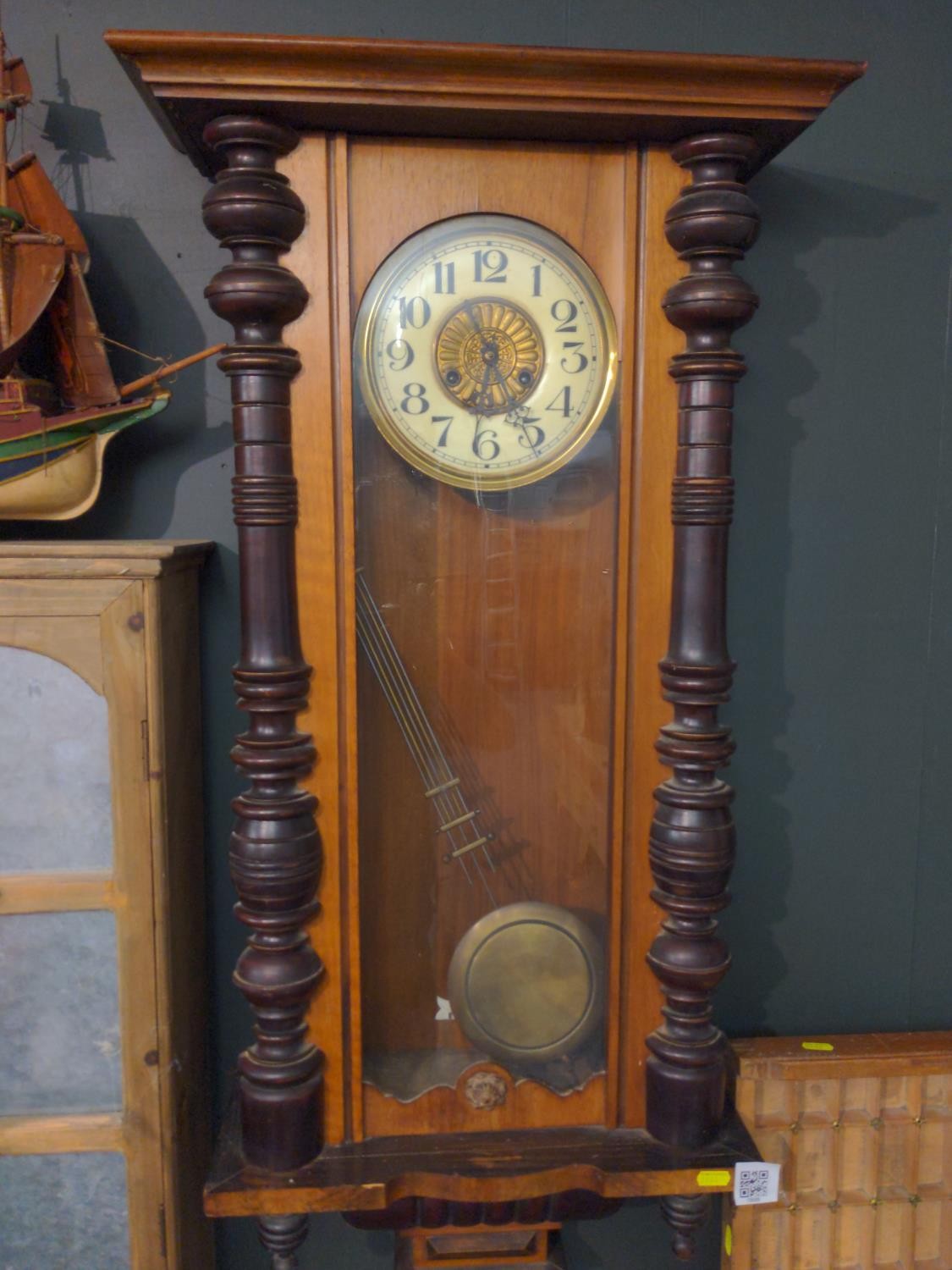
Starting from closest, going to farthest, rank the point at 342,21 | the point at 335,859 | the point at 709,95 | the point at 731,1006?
the point at 709,95, the point at 335,859, the point at 342,21, the point at 731,1006

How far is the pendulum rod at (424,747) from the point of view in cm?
104

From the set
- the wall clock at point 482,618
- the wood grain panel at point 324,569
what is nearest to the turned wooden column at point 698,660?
the wall clock at point 482,618

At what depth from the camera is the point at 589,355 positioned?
39.8 inches

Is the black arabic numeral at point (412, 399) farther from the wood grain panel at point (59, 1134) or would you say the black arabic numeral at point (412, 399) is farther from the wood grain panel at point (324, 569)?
the wood grain panel at point (59, 1134)

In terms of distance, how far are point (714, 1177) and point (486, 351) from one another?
952 mm

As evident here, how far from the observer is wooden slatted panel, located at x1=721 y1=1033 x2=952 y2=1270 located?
1.28 meters

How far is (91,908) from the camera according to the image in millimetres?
1037

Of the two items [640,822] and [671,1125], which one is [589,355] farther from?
[671,1125]

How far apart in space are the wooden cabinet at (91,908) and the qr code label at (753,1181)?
653 millimetres

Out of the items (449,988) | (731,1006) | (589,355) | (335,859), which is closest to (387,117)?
(589,355)

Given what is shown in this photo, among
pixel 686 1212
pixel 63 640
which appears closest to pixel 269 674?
pixel 63 640

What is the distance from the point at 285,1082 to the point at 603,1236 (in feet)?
2.41

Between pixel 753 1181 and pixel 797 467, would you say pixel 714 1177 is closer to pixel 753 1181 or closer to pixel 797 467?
pixel 753 1181

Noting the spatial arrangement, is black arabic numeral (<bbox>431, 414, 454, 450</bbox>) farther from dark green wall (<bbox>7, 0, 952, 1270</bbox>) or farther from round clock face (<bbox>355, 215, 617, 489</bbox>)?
dark green wall (<bbox>7, 0, 952, 1270</bbox>)
